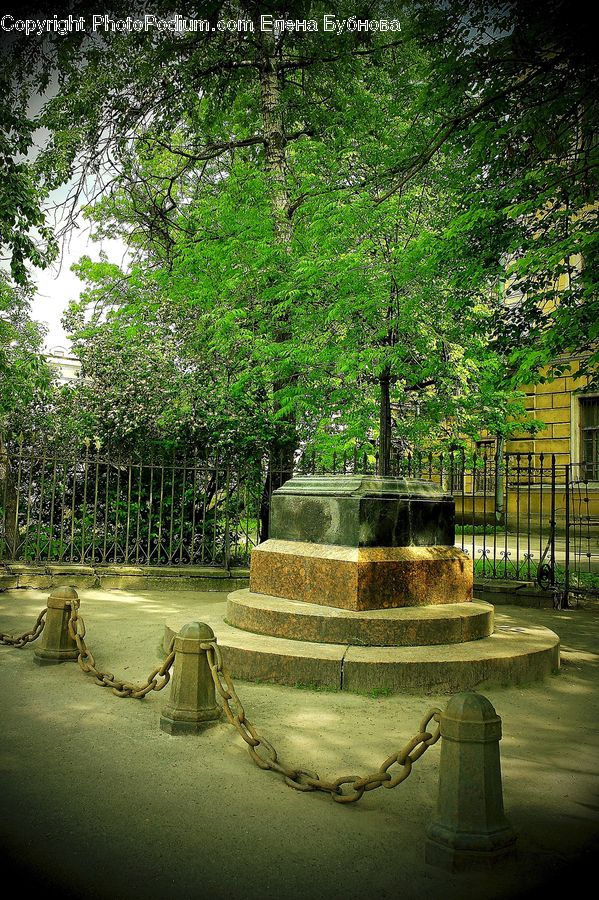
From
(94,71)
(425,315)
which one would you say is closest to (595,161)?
(425,315)

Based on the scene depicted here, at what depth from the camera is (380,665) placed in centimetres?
524

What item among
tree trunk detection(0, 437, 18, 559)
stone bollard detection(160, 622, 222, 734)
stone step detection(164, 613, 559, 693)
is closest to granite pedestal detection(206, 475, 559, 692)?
stone step detection(164, 613, 559, 693)

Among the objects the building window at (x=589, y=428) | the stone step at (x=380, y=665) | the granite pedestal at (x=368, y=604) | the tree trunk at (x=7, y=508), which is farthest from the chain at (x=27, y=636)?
the building window at (x=589, y=428)

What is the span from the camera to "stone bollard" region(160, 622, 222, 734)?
422 cm

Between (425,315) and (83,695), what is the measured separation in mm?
8305

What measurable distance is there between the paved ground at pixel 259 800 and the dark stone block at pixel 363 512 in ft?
5.34

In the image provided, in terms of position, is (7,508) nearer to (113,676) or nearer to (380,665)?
(113,676)

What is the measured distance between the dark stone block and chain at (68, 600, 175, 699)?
1.93 meters

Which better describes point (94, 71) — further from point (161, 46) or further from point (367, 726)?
point (367, 726)

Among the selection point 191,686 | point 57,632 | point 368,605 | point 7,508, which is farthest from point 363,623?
point 7,508

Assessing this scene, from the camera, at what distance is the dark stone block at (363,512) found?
6.27m

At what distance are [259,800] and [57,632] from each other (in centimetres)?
320

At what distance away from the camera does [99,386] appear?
1283 centimetres

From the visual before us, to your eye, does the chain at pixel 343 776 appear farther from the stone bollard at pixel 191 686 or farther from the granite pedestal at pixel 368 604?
the granite pedestal at pixel 368 604
